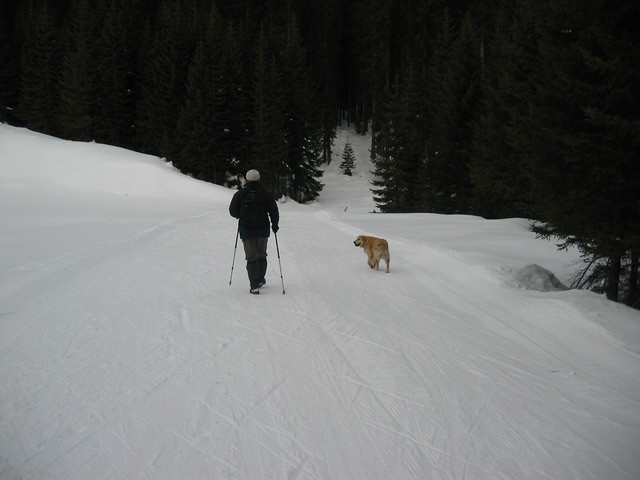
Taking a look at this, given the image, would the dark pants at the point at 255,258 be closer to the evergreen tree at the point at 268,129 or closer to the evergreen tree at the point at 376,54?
the evergreen tree at the point at 268,129

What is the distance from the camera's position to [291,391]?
3.98 metres

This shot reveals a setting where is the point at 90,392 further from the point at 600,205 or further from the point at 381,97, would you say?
the point at 381,97

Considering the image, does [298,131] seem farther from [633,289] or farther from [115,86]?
[633,289]

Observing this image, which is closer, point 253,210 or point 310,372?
point 310,372

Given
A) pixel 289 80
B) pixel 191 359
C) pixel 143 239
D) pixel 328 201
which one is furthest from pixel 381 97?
pixel 191 359

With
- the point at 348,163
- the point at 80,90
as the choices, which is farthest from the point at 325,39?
the point at 80,90

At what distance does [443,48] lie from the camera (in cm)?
3400

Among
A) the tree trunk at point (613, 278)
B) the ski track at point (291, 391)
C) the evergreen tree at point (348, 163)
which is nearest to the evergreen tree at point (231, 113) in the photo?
the evergreen tree at point (348, 163)

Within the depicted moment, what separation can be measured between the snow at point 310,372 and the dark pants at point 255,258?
0.37 metres

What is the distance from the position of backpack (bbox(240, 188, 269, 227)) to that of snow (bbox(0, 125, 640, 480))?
133 centimetres

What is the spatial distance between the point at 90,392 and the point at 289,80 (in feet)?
125

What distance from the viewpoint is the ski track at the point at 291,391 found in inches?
120

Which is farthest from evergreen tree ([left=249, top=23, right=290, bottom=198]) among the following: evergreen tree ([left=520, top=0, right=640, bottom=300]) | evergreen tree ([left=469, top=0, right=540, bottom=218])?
evergreen tree ([left=520, top=0, right=640, bottom=300])

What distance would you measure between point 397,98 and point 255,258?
28.6 metres
